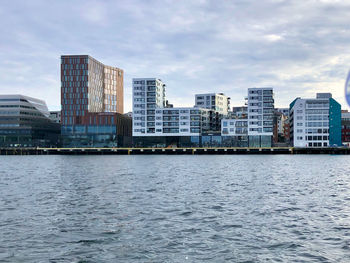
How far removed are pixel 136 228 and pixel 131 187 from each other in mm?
26333

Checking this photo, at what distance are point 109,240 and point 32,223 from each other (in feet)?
27.0

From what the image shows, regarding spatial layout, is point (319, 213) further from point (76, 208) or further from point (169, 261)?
point (76, 208)

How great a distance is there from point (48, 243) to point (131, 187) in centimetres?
3015

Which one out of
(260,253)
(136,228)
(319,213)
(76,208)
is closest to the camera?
(260,253)

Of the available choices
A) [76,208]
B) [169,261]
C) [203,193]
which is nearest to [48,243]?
[169,261]

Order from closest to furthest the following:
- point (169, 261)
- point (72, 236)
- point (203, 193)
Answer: point (169, 261), point (72, 236), point (203, 193)

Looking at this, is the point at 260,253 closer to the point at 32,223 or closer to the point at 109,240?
the point at 109,240

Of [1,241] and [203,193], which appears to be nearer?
[1,241]

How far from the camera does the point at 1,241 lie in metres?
26.3

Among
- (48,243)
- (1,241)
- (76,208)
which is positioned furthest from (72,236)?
(76,208)

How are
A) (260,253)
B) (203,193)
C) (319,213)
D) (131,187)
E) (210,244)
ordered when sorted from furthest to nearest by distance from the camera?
(131,187)
(203,193)
(319,213)
(210,244)
(260,253)

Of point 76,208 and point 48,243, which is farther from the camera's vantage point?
point 76,208

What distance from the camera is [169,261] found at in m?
22.2

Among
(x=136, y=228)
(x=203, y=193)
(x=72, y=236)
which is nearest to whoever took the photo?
(x=72, y=236)
